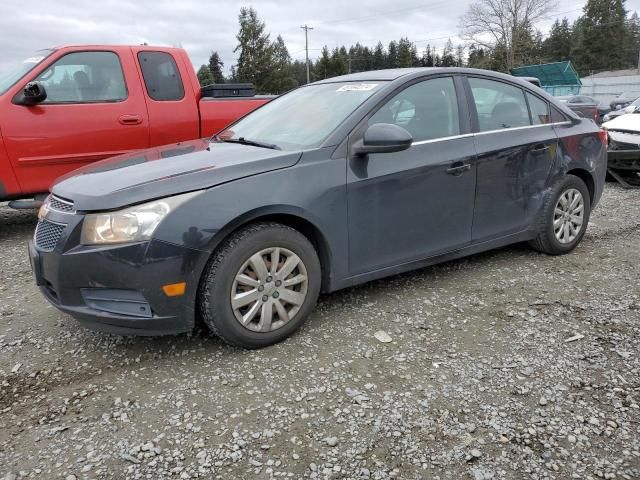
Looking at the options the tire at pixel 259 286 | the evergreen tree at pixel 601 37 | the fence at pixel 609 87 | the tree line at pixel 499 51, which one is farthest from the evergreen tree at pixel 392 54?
the tire at pixel 259 286

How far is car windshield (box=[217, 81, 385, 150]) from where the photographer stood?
3.24m

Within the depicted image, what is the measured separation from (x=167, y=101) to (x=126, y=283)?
3773mm

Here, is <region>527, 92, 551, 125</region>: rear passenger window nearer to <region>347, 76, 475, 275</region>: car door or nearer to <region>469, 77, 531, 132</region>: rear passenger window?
<region>469, 77, 531, 132</region>: rear passenger window

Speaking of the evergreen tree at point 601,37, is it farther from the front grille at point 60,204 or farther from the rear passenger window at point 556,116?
the front grille at point 60,204

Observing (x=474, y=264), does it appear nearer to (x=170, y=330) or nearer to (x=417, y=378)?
(x=417, y=378)

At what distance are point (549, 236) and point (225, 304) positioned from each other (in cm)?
294

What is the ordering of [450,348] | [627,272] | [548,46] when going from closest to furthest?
[450,348] → [627,272] → [548,46]

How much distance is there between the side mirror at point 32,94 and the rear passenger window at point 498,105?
4042mm

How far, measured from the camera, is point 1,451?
2.17 m

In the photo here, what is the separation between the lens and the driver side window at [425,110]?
338 cm

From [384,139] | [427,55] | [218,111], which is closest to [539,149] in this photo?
[384,139]

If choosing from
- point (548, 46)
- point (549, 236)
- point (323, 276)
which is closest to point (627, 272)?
point (549, 236)

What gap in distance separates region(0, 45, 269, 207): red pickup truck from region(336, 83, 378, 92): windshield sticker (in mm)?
2830

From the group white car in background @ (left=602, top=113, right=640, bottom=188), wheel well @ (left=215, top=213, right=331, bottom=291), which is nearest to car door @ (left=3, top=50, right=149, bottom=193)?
wheel well @ (left=215, top=213, right=331, bottom=291)
